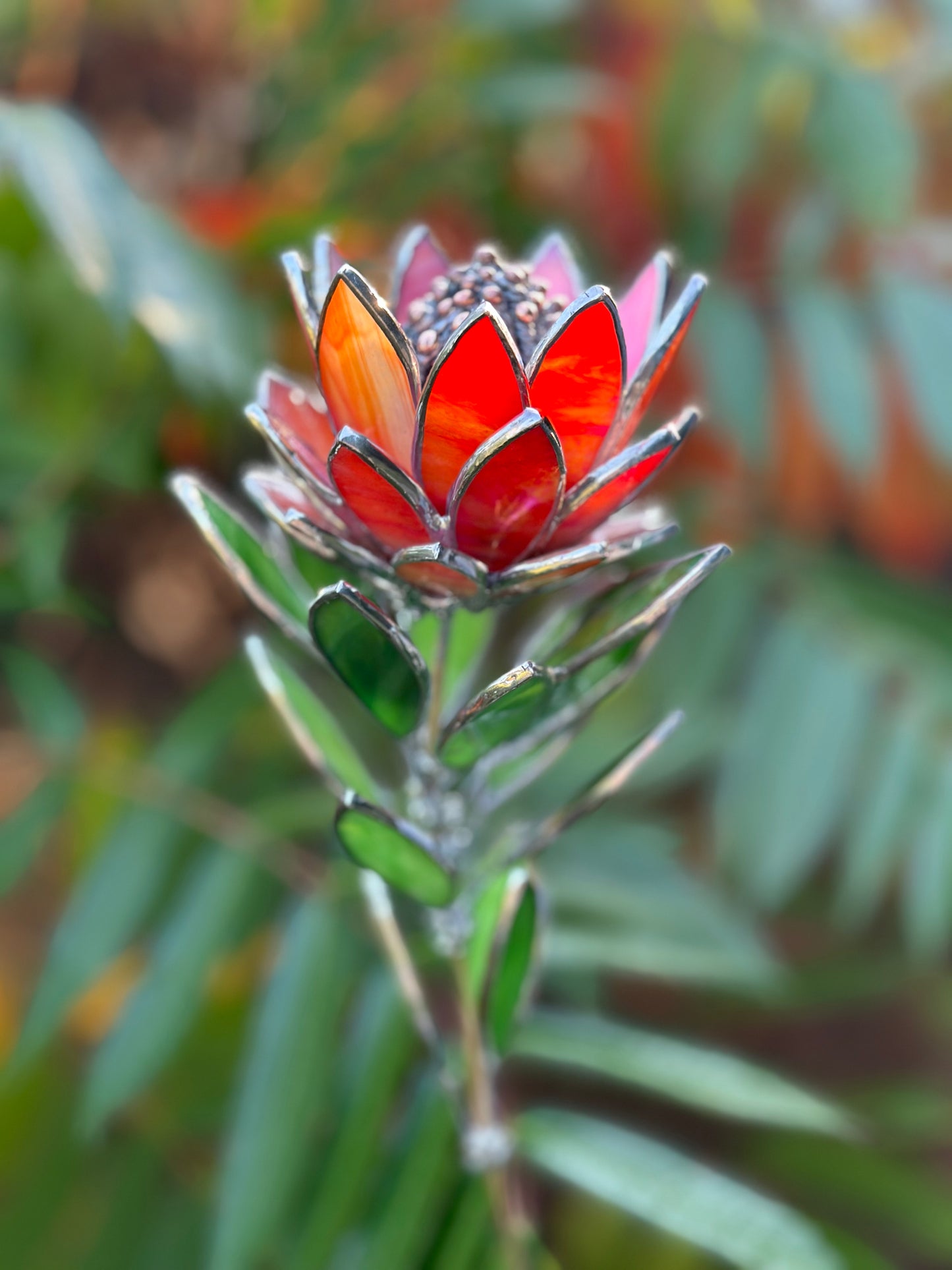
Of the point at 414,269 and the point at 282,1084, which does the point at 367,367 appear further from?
the point at 282,1084

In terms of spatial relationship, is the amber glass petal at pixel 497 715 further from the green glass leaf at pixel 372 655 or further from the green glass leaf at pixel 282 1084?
the green glass leaf at pixel 282 1084

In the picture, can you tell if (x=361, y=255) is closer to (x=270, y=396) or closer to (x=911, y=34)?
(x=270, y=396)

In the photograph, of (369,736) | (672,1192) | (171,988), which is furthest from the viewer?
(369,736)

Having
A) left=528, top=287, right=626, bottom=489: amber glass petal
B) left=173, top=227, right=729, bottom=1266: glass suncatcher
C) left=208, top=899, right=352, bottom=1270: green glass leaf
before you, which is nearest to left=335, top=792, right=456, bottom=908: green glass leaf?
left=173, top=227, right=729, bottom=1266: glass suncatcher

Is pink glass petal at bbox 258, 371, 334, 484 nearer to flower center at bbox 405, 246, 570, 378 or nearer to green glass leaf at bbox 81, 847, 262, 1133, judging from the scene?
flower center at bbox 405, 246, 570, 378

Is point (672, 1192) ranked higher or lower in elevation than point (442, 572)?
lower

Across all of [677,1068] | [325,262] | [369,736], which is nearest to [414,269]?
[325,262]

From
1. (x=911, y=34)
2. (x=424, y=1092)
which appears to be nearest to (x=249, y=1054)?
(x=424, y=1092)
